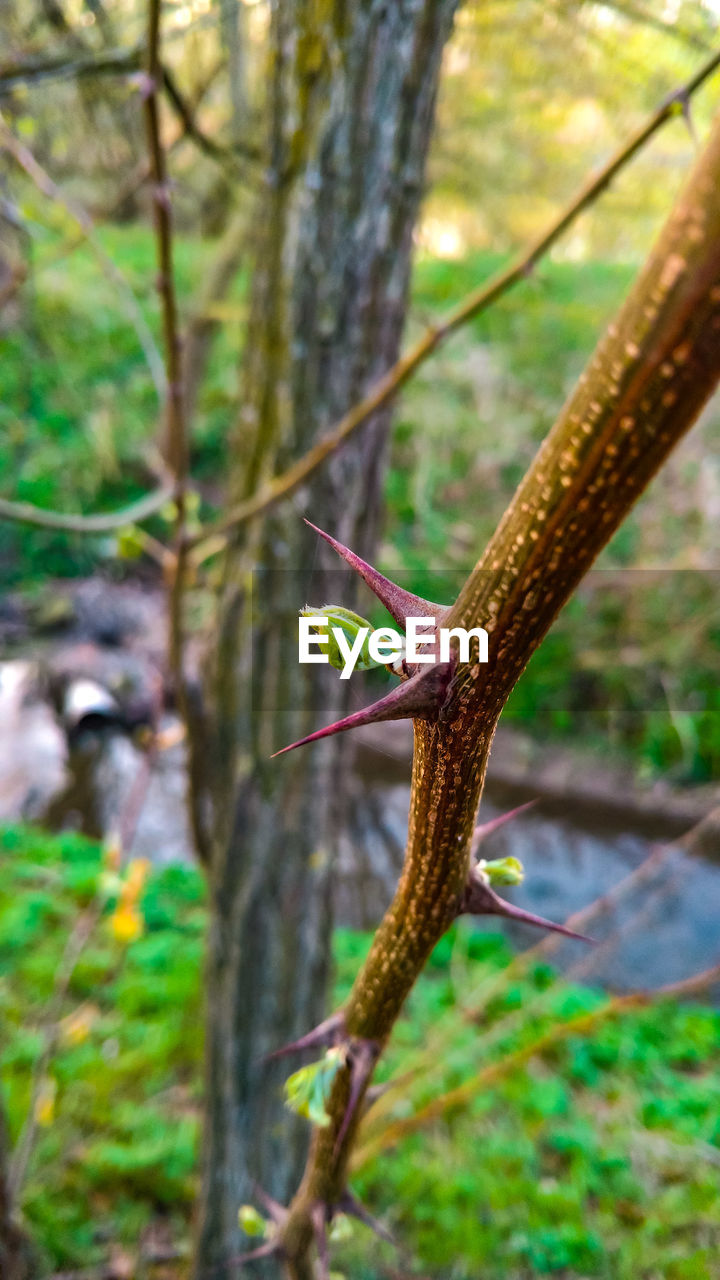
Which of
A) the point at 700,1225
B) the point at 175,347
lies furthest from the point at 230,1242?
the point at 175,347

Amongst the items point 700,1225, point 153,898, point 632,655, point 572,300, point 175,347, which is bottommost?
point 700,1225

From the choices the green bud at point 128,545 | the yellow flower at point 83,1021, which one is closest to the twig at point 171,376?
the green bud at point 128,545

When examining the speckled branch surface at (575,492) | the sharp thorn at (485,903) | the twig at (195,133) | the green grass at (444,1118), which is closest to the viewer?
the speckled branch surface at (575,492)

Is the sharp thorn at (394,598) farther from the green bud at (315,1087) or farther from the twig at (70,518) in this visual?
the twig at (70,518)

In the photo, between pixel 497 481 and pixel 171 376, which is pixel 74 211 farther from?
pixel 497 481

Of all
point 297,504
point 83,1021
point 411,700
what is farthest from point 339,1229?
point 83,1021

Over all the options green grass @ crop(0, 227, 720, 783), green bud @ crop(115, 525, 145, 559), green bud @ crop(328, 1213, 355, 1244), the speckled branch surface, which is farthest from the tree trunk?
green grass @ crop(0, 227, 720, 783)

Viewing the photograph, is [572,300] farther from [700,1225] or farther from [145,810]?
[700,1225]
